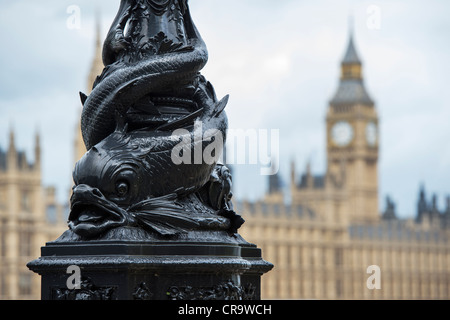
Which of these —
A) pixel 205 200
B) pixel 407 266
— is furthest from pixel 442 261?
pixel 205 200

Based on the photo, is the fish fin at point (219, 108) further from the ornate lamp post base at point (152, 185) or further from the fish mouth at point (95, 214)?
the fish mouth at point (95, 214)

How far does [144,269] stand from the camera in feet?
23.5

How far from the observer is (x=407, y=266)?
81.7 metres

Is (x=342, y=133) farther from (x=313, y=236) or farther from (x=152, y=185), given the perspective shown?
(x=152, y=185)

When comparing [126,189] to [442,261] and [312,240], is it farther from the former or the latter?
[442,261]

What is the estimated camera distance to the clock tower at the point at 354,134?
326 ft

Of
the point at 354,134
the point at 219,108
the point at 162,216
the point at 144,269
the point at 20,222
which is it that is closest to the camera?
the point at 144,269

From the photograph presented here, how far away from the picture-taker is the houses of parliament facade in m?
54.7

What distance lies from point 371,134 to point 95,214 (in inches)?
3733

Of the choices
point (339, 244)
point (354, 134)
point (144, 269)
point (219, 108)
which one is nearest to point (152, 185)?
point (144, 269)

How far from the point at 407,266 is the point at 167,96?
2963 inches

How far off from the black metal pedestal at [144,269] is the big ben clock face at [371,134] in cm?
9331
